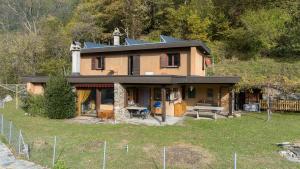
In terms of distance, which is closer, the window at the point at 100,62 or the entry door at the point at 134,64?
the entry door at the point at 134,64

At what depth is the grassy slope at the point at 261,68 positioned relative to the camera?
3014 cm

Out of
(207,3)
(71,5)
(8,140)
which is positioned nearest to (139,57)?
(8,140)

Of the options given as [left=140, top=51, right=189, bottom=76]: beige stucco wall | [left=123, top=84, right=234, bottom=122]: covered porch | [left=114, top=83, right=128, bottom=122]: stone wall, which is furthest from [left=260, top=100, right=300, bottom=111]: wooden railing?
[left=114, top=83, right=128, bottom=122]: stone wall

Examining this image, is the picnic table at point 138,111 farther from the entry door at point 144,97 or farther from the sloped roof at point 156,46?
the sloped roof at point 156,46

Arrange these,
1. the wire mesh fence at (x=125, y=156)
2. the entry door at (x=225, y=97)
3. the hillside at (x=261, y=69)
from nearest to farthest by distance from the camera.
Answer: the wire mesh fence at (x=125, y=156) → the entry door at (x=225, y=97) → the hillside at (x=261, y=69)

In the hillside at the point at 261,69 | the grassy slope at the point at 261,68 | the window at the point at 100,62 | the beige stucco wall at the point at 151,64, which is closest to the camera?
the beige stucco wall at the point at 151,64

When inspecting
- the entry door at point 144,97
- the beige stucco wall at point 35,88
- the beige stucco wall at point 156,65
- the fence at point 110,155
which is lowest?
the fence at point 110,155

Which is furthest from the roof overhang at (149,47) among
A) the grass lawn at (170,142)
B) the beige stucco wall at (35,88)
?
the grass lawn at (170,142)

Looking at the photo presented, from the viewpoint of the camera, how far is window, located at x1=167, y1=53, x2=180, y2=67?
854 inches

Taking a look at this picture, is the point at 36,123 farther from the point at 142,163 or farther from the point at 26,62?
the point at 26,62

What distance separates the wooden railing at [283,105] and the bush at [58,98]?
54.6 feet

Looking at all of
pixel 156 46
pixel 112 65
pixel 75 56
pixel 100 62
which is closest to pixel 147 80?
pixel 156 46

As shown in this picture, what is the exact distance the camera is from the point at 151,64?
22.8m

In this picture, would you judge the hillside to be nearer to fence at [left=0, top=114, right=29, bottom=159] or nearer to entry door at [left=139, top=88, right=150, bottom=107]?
entry door at [left=139, top=88, right=150, bottom=107]
